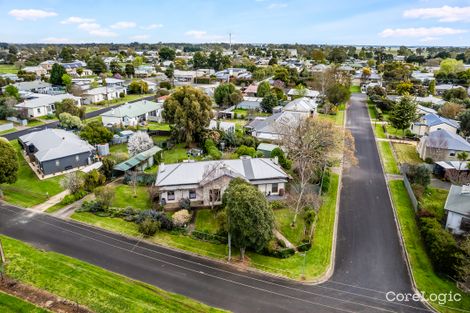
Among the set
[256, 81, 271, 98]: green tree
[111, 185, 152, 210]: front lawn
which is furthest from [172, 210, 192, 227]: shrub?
[256, 81, 271, 98]: green tree

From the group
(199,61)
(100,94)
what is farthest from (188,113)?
(199,61)

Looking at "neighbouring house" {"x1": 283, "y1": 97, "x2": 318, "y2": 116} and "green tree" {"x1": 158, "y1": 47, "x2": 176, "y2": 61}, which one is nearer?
"neighbouring house" {"x1": 283, "y1": 97, "x2": 318, "y2": 116}

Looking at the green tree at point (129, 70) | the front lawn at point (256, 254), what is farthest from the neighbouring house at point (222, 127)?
the green tree at point (129, 70)

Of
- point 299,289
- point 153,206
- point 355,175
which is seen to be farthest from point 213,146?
point 299,289

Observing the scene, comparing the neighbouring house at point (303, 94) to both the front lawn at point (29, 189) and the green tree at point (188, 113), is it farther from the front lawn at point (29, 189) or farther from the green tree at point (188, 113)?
the front lawn at point (29, 189)

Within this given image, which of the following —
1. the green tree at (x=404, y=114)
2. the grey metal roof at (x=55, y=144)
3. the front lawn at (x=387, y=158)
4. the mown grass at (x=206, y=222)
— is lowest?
the mown grass at (x=206, y=222)

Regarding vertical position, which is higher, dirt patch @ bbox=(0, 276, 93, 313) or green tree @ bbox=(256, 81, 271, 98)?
green tree @ bbox=(256, 81, 271, 98)

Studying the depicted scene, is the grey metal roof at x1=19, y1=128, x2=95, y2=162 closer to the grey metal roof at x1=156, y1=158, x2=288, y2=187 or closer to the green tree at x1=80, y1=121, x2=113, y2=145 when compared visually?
the green tree at x1=80, y1=121, x2=113, y2=145
